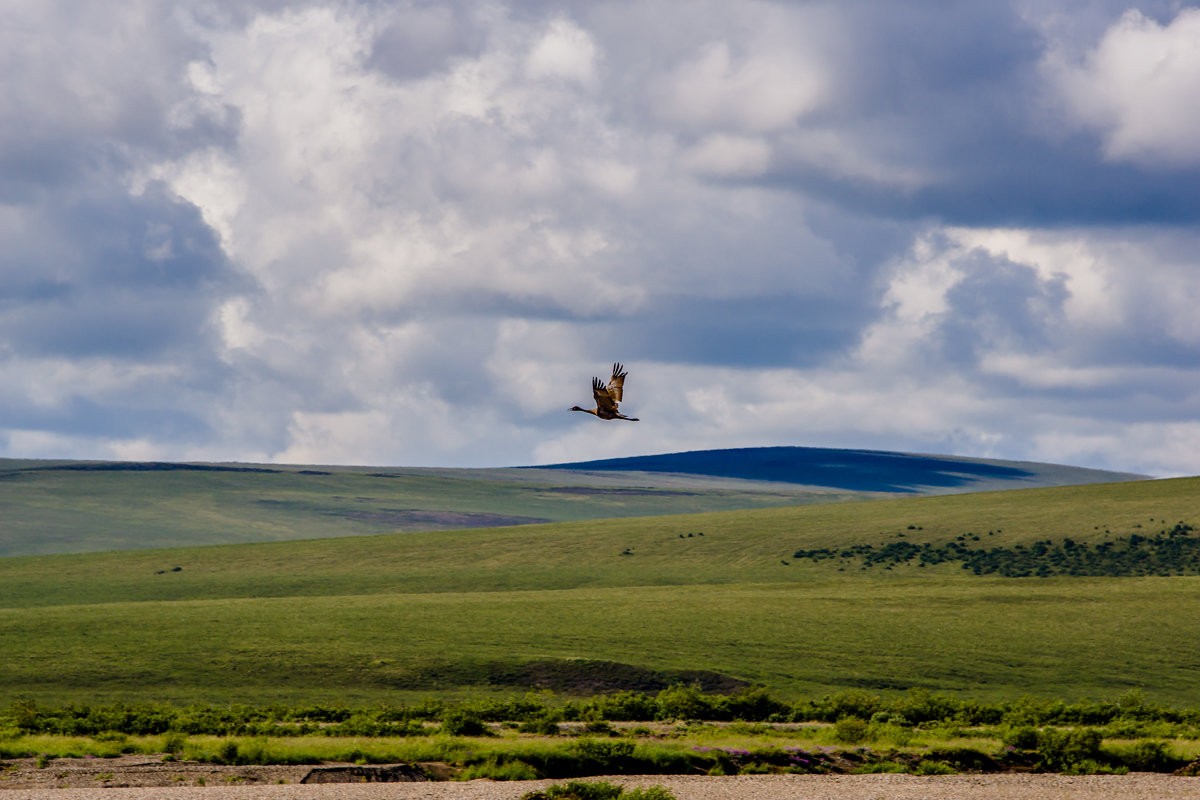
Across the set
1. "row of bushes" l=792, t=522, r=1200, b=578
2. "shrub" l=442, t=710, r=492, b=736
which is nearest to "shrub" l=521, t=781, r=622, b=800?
"shrub" l=442, t=710, r=492, b=736

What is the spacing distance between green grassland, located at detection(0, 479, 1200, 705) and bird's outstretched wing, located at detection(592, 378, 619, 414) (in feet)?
139

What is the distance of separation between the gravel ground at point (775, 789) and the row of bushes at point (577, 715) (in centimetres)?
1081

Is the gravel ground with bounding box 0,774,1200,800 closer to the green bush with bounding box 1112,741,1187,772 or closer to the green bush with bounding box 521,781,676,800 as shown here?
the green bush with bounding box 521,781,676,800

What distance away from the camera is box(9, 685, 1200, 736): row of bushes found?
49.7 metres

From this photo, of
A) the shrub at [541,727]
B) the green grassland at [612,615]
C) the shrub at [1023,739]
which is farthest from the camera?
the green grassland at [612,615]

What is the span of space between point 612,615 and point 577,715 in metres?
39.8

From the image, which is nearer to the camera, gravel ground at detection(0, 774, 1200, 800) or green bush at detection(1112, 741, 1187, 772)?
gravel ground at detection(0, 774, 1200, 800)

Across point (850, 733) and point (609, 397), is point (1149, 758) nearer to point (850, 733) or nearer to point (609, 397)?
point (850, 733)

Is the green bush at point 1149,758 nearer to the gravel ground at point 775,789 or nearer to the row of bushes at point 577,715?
the gravel ground at point 775,789

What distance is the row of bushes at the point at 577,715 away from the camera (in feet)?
163

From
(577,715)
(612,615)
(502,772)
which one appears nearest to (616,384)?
(502,772)

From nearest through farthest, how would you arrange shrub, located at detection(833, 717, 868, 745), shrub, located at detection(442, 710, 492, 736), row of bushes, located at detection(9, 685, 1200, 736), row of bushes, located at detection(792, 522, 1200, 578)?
shrub, located at detection(833, 717, 868, 745) < shrub, located at detection(442, 710, 492, 736) < row of bushes, located at detection(9, 685, 1200, 736) < row of bushes, located at detection(792, 522, 1200, 578)

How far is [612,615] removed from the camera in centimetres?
9594

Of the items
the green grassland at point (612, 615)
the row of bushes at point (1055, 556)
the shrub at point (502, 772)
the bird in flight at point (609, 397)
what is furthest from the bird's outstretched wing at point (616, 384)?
the row of bushes at point (1055, 556)
